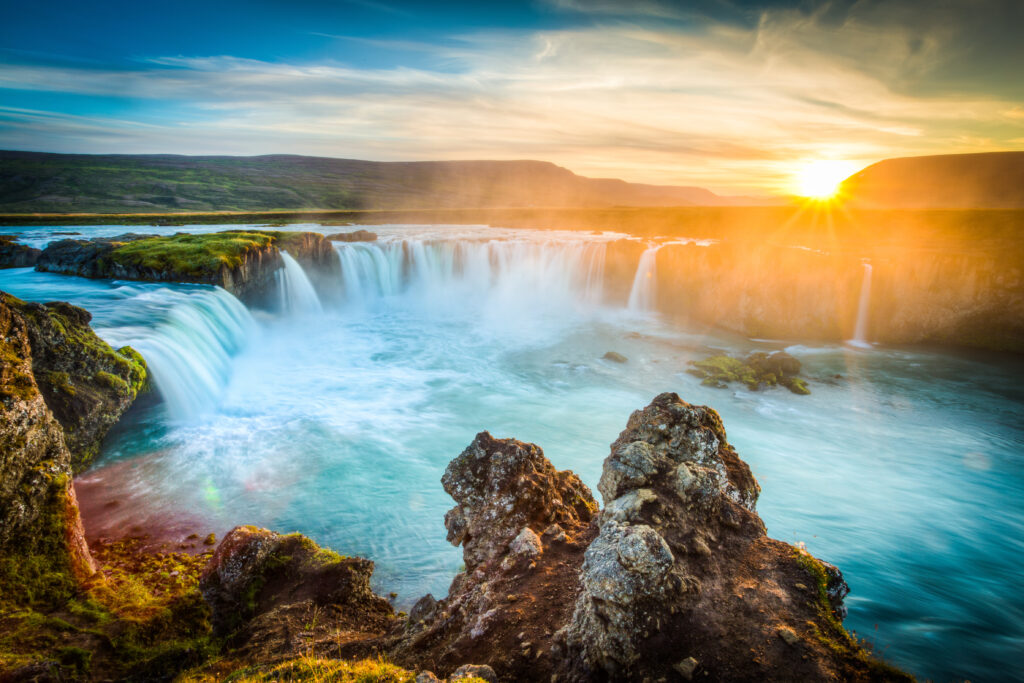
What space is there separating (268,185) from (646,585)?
149 meters

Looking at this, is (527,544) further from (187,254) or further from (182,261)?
(187,254)

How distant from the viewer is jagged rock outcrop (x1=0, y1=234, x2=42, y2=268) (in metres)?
29.3

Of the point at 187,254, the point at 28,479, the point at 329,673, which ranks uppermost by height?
the point at 187,254

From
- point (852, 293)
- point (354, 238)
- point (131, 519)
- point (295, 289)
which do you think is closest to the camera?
point (131, 519)

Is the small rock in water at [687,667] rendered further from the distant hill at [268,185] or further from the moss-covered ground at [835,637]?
the distant hill at [268,185]

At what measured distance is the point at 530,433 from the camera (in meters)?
19.3

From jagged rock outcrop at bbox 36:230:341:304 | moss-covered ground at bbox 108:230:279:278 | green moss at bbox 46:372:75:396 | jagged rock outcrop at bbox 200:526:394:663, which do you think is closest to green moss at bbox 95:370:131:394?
green moss at bbox 46:372:75:396

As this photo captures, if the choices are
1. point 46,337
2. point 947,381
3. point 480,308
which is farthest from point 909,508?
point 480,308

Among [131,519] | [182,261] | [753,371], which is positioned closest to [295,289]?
[182,261]

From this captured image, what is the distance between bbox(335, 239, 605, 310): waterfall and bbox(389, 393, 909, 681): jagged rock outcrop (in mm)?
34750

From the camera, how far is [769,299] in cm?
3338

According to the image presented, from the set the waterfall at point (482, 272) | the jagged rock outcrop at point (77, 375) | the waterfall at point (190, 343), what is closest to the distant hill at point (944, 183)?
the waterfall at point (482, 272)

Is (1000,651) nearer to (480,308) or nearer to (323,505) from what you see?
(323,505)

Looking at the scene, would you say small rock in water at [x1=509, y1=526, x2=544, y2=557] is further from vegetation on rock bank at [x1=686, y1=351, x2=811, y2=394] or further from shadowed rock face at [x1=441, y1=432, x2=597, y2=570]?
vegetation on rock bank at [x1=686, y1=351, x2=811, y2=394]
